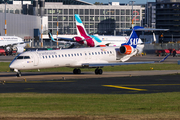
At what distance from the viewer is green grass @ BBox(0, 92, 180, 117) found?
16.6m

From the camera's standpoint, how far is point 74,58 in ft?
135

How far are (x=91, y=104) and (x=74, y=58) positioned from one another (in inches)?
878

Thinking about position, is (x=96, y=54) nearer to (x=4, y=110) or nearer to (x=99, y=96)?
(x=99, y=96)

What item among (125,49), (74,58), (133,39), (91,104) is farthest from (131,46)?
(91,104)

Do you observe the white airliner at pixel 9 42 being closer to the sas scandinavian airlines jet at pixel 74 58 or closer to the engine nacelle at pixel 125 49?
the sas scandinavian airlines jet at pixel 74 58

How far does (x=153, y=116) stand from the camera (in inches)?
597

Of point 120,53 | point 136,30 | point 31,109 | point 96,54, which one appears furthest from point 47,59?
point 31,109

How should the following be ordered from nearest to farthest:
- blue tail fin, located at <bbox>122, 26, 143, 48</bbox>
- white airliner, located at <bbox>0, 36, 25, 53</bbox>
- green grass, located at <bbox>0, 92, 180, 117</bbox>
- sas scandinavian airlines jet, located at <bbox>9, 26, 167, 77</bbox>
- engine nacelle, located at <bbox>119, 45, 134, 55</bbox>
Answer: green grass, located at <bbox>0, 92, 180, 117</bbox>, sas scandinavian airlines jet, located at <bbox>9, 26, 167, 77</bbox>, engine nacelle, located at <bbox>119, 45, 134, 55</bbox>, blue tail fin, located at <bbox>122, 26, 143, 48</bbox>, white airliner, located at <bbox>0, 36, 25, 53</bbox>

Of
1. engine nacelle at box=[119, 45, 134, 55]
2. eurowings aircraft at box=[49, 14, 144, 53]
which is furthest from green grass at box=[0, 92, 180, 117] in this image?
eurowings aircraft at box=[49, 14, 144, 53]

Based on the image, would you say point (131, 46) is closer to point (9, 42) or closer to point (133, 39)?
point (133, 39)

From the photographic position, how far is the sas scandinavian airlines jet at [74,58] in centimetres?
3828

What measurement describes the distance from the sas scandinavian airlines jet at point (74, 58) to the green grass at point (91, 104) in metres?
15.3

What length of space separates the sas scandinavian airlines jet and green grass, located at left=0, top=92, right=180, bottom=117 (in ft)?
50.1

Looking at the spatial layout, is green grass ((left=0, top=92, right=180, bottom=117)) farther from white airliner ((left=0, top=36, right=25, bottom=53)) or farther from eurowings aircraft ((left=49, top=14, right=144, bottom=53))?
white airliner ((left=0, top=36, right=25, bottom=53))
